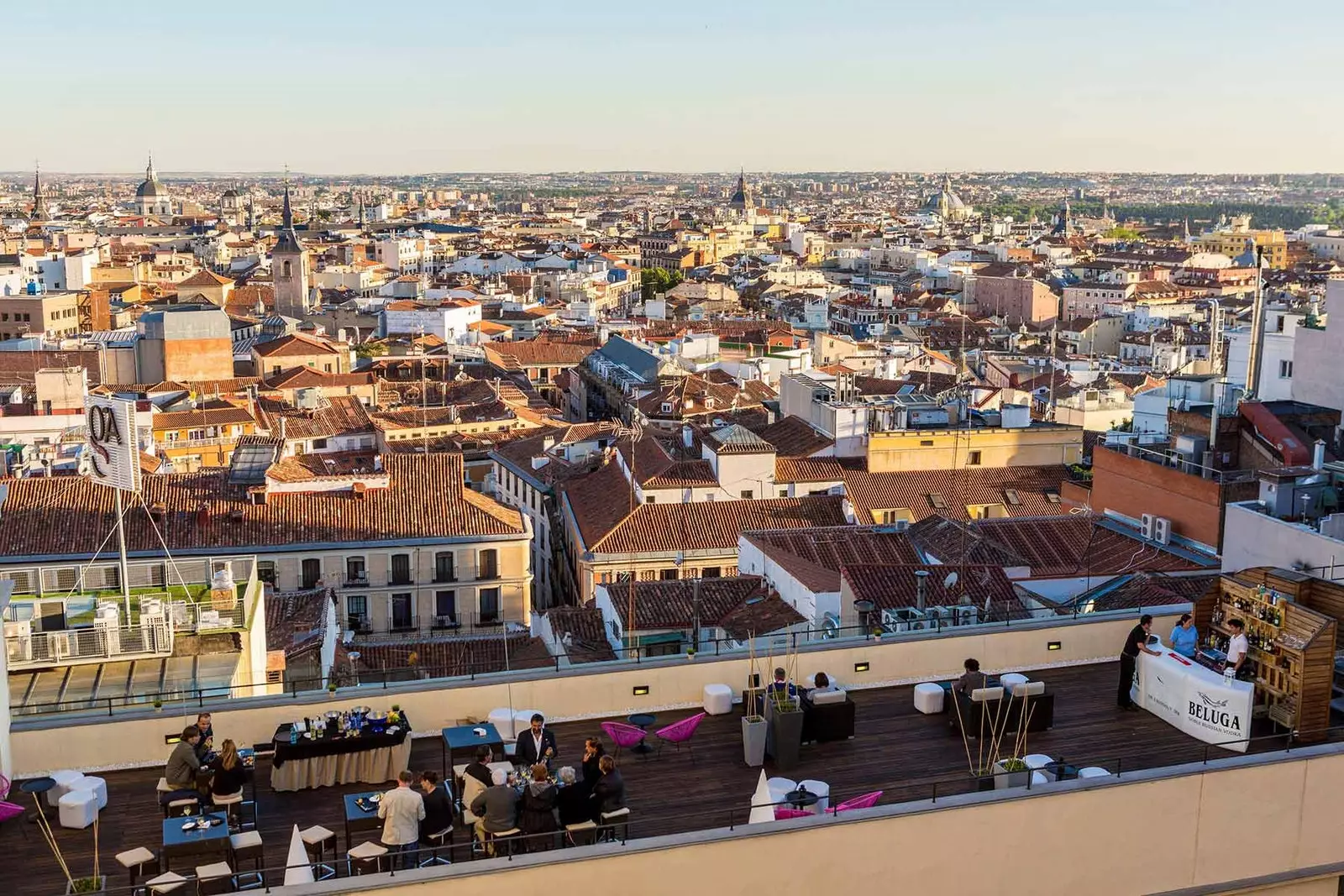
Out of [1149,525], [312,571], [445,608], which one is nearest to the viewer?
[1149,525]

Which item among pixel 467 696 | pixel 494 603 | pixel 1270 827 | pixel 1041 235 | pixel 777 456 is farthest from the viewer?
pixel 1041 235

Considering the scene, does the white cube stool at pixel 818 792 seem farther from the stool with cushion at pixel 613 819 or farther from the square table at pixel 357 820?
the square table at pixel 357 820

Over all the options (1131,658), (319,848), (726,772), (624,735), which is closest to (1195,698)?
(1131,658)

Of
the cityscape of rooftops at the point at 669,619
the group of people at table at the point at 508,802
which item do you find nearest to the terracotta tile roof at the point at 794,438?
the cityscape of rooftops at the point at 669,619

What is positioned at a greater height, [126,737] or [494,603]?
[126,737]

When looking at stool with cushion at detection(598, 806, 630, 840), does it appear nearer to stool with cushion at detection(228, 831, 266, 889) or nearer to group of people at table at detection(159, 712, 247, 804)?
stool with cushion at detection(228, 831, 266, 889)

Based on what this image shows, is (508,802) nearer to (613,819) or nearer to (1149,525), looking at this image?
(613,819)

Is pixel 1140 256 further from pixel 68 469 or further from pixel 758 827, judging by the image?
pixel 758 827

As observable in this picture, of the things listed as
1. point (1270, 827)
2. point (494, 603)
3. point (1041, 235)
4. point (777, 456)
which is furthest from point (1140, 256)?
point (1270, 827)
